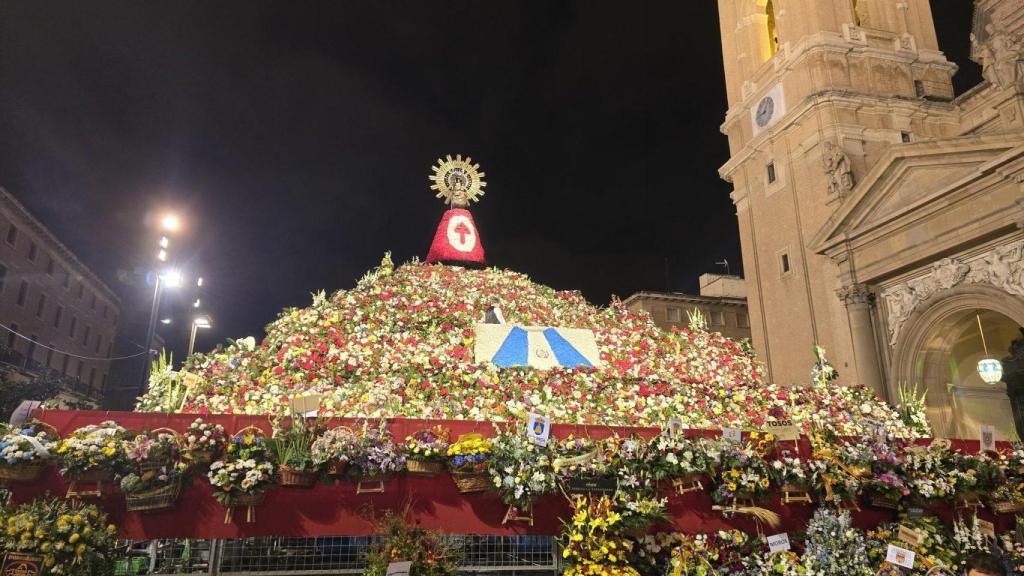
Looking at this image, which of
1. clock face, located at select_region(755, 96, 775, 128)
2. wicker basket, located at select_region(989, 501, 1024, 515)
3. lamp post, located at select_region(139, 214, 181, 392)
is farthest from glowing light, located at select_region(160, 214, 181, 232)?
clock face, located at select_region(755, 96, 775, 128)

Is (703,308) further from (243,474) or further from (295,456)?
(243,474)

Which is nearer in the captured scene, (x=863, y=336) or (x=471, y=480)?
(x=471, y=480)

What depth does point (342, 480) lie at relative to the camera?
7.86 m

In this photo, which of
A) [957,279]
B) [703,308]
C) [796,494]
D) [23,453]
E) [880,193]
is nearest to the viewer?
[23,453]

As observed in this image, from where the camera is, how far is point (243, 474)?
7.38 metres

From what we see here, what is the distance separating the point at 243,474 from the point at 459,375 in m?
7.23

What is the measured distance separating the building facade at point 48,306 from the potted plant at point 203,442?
35.2 m

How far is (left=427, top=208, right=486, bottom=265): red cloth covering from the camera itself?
2339 cm

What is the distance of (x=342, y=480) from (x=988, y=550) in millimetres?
9041

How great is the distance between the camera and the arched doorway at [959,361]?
17.9 meters

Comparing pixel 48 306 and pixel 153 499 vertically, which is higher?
pixel 48 306

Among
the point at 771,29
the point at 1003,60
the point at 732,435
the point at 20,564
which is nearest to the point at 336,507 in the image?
the point at 20,564

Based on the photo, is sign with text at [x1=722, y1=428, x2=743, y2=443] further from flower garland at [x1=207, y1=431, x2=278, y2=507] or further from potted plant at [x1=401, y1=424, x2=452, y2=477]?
flower garland at [x1=207, y1=431, x2=278, y2=507]

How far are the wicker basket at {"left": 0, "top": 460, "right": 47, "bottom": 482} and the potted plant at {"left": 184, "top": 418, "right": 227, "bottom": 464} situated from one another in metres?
1.54
